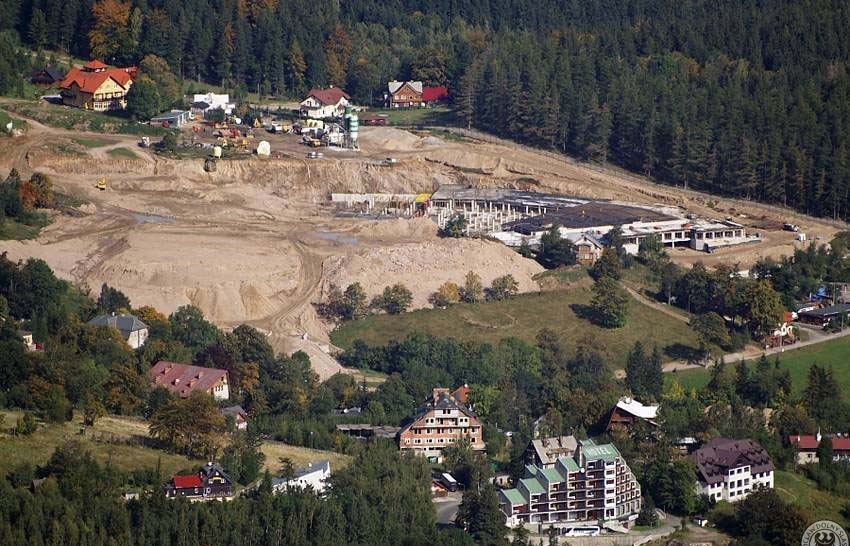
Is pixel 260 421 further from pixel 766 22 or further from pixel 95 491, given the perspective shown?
pixel 766 22

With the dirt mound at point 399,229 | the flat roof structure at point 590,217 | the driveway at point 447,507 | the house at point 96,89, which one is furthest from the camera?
the house at point 96,89

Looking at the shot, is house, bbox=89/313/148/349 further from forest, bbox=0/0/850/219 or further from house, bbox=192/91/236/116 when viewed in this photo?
house, bbox=192/91/236/116

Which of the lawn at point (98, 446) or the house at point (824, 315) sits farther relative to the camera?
the house at point (824, 315)

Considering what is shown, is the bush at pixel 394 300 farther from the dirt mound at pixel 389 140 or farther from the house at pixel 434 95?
the house at pixel 434 95

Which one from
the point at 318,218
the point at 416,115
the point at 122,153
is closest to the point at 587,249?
the point at 318,218

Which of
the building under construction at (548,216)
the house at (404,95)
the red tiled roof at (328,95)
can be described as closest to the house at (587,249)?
the building under construction at (548,216)

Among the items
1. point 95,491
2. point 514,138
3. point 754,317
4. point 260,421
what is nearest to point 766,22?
point 514,138
